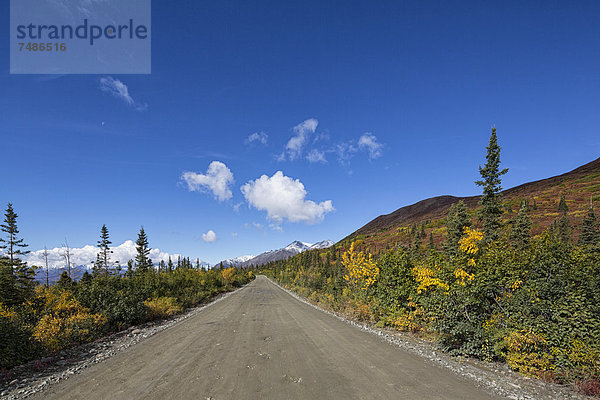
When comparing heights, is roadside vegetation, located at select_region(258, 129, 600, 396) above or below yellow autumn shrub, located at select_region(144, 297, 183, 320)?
above

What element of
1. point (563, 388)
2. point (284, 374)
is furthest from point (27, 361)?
point (563, 388)

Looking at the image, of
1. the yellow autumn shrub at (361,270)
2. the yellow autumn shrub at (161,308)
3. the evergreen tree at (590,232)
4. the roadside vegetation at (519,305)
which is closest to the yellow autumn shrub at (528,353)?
the roadside vegetation at (519,305)

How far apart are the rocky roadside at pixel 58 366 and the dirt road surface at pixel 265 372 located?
47 cm

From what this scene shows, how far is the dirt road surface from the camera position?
5551 millimetres

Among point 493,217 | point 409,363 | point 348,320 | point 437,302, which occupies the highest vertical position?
point 493,217

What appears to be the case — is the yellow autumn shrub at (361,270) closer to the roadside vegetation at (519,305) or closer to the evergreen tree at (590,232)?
the roadside vegetation at (519,305)

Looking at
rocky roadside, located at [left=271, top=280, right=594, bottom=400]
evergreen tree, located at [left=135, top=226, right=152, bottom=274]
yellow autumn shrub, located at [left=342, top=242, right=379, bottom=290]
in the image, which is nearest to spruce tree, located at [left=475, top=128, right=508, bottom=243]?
yellow autumn shrub, located at [left=342, top=242, right=379, bottom=290]

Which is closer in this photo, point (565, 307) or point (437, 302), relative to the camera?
point (565, 307)

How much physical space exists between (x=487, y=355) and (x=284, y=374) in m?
5.92

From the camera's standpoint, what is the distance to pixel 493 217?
24188mm

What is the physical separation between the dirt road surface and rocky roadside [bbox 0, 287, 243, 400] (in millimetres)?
466

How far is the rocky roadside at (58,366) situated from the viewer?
6.20 meters

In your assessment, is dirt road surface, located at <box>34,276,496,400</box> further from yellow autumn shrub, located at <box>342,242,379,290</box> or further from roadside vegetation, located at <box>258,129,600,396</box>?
yellow autumn shrub, located at <box>342,242,379,290</box>

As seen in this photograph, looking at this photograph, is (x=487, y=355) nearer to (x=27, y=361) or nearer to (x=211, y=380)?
(x=211, y=380)
